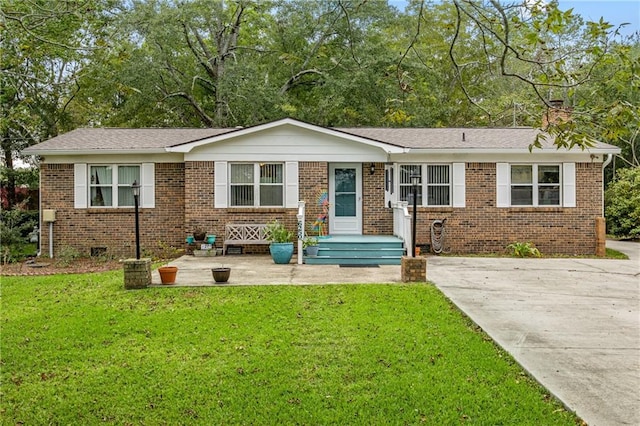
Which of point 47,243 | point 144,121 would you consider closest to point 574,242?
point 47,243

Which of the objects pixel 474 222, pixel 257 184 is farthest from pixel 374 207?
pixel 257 184

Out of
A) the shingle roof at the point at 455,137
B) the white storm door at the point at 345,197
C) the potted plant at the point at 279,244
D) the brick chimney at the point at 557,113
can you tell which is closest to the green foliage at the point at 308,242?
the potted plant at the point at 279,244

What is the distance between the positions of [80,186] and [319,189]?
695 cm

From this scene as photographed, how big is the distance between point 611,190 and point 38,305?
67.5 feet

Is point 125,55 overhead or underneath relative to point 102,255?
overhead

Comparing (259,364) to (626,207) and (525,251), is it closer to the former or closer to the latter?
(525,251)

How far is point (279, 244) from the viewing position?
12148 millimetres

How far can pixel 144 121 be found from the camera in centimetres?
2556

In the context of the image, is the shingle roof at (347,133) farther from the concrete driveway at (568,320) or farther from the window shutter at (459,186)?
the concrete driveway at (568,320)

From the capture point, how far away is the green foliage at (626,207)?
18391 millimetres

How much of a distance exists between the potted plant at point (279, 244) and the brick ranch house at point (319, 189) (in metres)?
1.44

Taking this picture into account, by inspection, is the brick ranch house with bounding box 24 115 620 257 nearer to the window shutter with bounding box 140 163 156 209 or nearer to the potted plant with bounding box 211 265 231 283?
the window shutter with bounding box 140 163 156 209

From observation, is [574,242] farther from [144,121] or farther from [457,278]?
[144,121]

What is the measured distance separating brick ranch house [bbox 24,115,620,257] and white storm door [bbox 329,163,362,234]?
30mm
